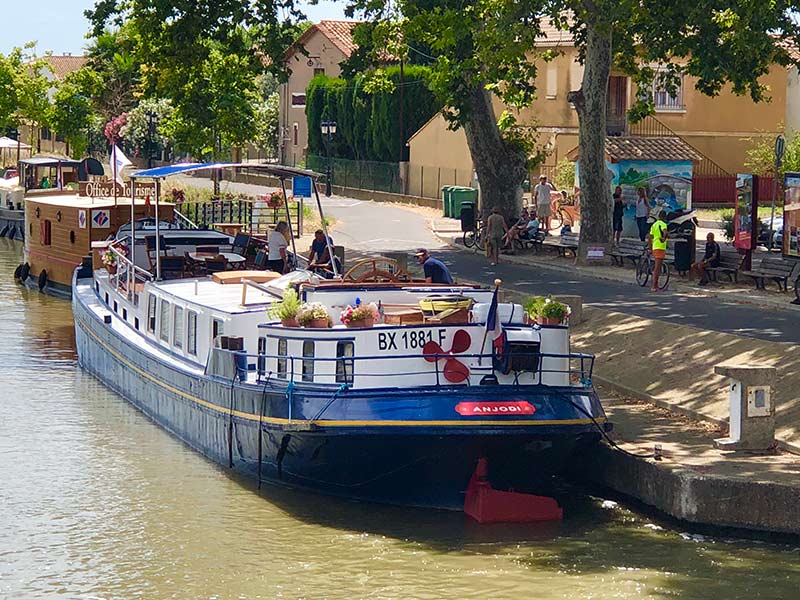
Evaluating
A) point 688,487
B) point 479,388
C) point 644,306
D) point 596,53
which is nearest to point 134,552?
point 479,388

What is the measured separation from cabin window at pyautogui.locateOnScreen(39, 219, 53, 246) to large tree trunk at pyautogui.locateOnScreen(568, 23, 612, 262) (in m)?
14.4

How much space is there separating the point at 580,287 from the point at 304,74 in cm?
6252

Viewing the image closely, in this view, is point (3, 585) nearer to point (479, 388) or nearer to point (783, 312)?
point (479, 388)

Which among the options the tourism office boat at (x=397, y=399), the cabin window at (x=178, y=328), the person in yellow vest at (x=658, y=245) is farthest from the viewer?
the person in yellow vest at (x=658, y=245)

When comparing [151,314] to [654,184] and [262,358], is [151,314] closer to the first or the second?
[262,358]

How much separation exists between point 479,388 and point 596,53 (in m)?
21.7

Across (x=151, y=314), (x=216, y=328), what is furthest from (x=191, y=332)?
(x=151, y=314)

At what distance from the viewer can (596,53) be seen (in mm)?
38219

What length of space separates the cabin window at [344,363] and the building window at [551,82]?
46226 mm

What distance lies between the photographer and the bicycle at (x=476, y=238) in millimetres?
45500

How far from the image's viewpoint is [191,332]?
23.0 metres

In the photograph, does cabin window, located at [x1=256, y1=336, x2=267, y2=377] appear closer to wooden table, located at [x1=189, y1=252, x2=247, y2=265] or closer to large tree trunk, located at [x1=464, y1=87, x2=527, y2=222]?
wooden table, located at [x1=189, y1=252, x2=247, y2=265]

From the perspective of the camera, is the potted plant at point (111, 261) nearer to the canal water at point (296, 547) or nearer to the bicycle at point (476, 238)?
the canal water at point (296, 547)

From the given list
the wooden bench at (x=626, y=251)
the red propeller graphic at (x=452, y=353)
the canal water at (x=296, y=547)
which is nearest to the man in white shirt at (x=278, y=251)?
the canal water at (x=296, y=547)
